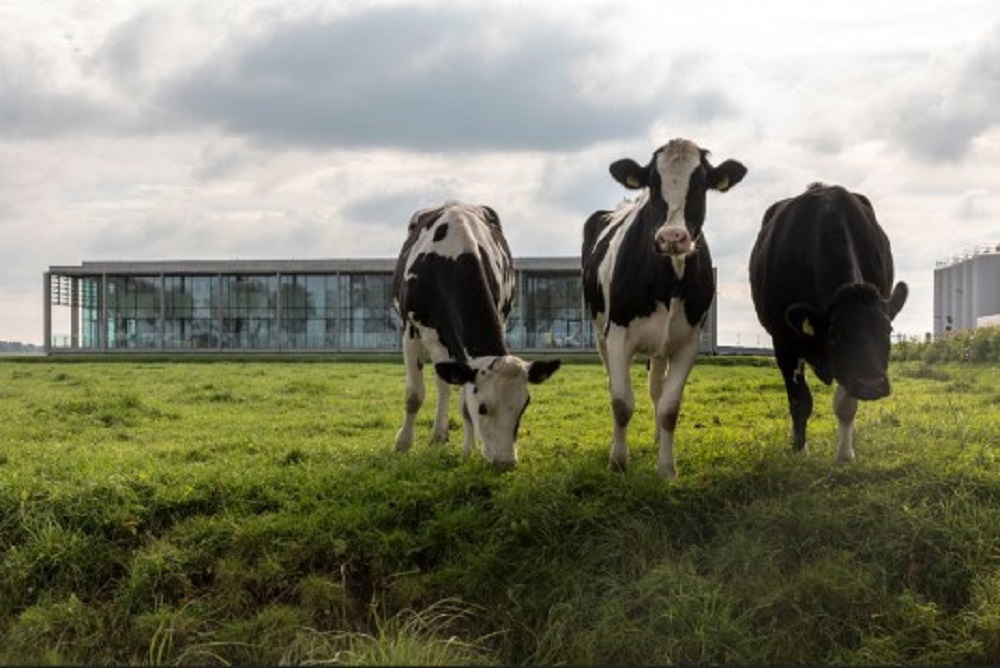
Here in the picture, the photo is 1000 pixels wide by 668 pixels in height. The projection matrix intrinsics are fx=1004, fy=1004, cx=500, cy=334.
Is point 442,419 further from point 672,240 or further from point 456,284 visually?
point 672,240

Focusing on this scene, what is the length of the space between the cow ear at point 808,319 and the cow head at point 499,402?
7.35ft

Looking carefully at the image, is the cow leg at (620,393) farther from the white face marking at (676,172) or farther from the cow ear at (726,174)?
the cow ear at (726,174)

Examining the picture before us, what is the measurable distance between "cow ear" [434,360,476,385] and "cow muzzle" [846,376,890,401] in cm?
342

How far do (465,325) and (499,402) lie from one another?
1284 mm

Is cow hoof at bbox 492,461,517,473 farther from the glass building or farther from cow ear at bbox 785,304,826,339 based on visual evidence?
the glass building

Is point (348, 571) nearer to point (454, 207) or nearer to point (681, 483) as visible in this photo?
point (681, 483)

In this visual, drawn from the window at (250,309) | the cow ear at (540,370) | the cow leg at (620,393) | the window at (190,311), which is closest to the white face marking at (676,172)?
the cow leg at (620,393)

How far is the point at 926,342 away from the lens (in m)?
30.3

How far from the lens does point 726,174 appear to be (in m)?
9.21

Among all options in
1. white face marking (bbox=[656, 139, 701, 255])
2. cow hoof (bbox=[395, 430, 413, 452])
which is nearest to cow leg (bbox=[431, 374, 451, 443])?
cow hoof (bbox=[395, 430, 413, 452])

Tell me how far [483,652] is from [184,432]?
25.5 feet

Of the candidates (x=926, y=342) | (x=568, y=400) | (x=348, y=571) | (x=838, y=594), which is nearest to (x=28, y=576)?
(x=348, y=571)

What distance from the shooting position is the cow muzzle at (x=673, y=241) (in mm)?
8133

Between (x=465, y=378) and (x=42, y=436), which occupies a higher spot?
(x=465, y=378)
